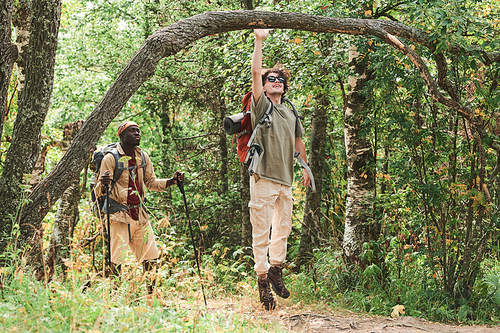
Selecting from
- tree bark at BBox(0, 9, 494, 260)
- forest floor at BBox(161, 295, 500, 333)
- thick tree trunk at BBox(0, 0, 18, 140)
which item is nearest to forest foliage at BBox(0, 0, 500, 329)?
tree bark at BBox(0, 9, 494, 260)

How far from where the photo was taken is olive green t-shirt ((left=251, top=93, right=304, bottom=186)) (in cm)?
409

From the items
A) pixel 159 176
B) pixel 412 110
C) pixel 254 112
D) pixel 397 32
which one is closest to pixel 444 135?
pixel 412 110

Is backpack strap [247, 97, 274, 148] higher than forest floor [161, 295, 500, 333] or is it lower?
higher

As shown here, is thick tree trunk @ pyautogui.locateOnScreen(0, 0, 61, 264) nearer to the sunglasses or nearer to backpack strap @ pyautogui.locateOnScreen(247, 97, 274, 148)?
backpack strap @ pyautogui.locateOnScreen(247, 97, 274, 148)

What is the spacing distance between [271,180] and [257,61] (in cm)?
120

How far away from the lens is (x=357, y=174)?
5629 millimetres

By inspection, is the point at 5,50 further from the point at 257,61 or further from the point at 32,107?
the point at 257,61

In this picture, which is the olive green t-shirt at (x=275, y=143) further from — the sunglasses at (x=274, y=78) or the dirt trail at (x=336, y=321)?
the dirt trail at (x=336, y=321)

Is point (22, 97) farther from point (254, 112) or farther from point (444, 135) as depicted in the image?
point (444, 135)

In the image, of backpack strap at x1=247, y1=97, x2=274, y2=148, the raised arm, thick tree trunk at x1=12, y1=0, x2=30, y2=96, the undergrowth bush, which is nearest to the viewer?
the raised arm

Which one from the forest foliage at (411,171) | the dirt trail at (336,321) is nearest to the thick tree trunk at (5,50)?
the forest foliage at (411,171)

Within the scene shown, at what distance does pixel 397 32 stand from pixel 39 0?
3408 mm

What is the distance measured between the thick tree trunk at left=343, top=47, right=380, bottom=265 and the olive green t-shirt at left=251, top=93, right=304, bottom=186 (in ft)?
5.28

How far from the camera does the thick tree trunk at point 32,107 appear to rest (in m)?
3.13
